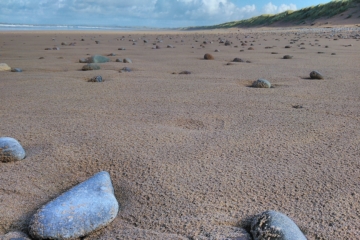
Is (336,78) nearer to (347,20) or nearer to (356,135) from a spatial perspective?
(356,135)

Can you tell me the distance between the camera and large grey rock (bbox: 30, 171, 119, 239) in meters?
1.03

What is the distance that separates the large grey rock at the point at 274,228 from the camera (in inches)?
39.2

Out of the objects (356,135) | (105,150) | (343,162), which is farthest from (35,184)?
(356,135)

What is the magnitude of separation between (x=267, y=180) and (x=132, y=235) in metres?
0.59

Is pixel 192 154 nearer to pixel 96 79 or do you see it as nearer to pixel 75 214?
pixel 75 214

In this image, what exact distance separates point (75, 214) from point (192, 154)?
671 millimetres

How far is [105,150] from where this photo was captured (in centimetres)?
164

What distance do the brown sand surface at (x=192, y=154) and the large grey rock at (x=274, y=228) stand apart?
7 cm

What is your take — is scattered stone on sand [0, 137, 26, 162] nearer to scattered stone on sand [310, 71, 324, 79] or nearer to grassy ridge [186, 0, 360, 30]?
scattered stone on sand [310, 71, 324, 79]

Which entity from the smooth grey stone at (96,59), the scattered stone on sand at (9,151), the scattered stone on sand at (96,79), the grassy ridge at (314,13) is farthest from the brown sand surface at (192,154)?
the grassy ridge at (314,13)

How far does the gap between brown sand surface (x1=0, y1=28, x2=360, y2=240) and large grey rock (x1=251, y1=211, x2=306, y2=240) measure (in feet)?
0.22

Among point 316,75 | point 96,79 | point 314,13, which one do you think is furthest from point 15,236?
point 314,13

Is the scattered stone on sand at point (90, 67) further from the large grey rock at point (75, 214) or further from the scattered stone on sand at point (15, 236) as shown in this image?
the scattered stone on sand at point (15, 236)

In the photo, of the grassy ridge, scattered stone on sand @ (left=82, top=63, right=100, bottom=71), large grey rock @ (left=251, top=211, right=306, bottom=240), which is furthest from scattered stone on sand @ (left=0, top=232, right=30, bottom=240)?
the grassy ridge
